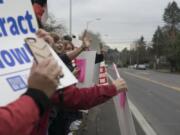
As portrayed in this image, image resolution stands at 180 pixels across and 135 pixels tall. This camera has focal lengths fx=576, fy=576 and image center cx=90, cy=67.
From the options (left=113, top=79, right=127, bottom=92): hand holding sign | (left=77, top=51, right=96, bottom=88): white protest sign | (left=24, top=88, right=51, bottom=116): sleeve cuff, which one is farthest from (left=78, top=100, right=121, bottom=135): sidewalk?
(left=24, top=88, right=51, bottom=116): sleeve cuff

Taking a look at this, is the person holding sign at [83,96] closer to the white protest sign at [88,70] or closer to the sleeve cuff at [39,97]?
the sleeve cuff at [39,97]

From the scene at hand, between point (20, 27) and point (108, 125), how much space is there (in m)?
10.6

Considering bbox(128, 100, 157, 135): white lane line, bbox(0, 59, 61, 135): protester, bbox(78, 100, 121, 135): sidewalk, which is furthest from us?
bbox(128, 100, 157, 135): white lane line

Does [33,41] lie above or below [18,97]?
above

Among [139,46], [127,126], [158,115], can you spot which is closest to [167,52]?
[139,46]

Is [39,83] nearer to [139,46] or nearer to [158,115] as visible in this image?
[158,115]

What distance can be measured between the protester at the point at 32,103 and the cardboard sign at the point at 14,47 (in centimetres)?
18

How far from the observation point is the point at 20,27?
283cm

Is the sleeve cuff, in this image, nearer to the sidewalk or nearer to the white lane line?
the sidewalk

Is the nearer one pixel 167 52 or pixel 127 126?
pixel 127 126

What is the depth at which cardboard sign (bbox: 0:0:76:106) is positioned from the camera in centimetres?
261

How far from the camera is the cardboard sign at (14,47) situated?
2607 mm

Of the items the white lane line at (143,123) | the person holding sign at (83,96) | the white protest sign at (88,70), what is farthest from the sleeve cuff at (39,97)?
the white lane line at (143,123)

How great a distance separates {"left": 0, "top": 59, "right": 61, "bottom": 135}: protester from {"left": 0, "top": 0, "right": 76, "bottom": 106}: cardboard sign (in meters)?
0.18
